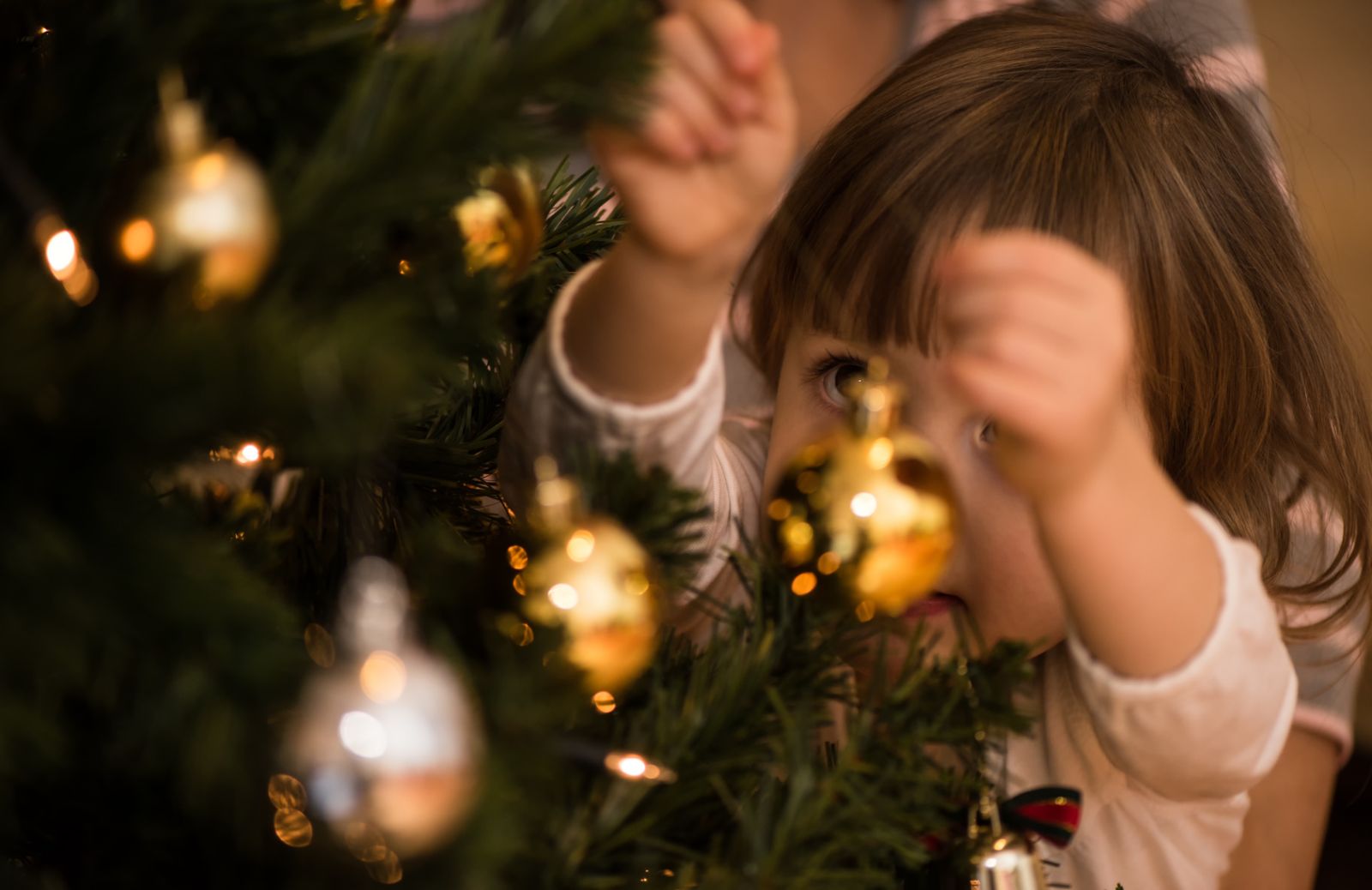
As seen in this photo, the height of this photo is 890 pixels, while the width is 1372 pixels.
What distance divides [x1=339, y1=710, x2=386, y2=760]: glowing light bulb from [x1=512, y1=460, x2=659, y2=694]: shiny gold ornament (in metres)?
0.07

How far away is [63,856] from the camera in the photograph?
32 cm

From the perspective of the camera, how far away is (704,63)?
41cm

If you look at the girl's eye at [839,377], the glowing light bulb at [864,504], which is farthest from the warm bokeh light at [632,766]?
the girl's eye at [839,377]

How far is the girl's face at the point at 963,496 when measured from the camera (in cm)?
66

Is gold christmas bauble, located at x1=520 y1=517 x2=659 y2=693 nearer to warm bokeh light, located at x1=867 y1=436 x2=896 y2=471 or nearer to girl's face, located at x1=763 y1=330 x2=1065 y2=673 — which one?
warm bokeh light, located at x1=867 y1=436 x2=896 y2=471

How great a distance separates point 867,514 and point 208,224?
0.72ft

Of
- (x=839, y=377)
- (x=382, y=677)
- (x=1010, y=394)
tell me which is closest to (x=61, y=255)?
(x=382, y=677)

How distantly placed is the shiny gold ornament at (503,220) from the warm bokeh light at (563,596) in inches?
4.1

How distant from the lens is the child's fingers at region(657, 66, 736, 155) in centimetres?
41

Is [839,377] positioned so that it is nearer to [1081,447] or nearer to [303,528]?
[1081,447]

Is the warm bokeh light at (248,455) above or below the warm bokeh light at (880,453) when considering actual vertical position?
below

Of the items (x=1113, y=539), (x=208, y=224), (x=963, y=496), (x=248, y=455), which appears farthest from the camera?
(x=963, y=496)

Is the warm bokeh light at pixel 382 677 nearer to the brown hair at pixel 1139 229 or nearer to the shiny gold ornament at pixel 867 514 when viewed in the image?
the shiny gold ornament at pixel 867 514

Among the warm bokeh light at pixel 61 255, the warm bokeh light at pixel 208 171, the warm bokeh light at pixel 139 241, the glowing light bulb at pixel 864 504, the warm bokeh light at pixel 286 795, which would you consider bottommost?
the warm bokeh light at pixel 286 795
